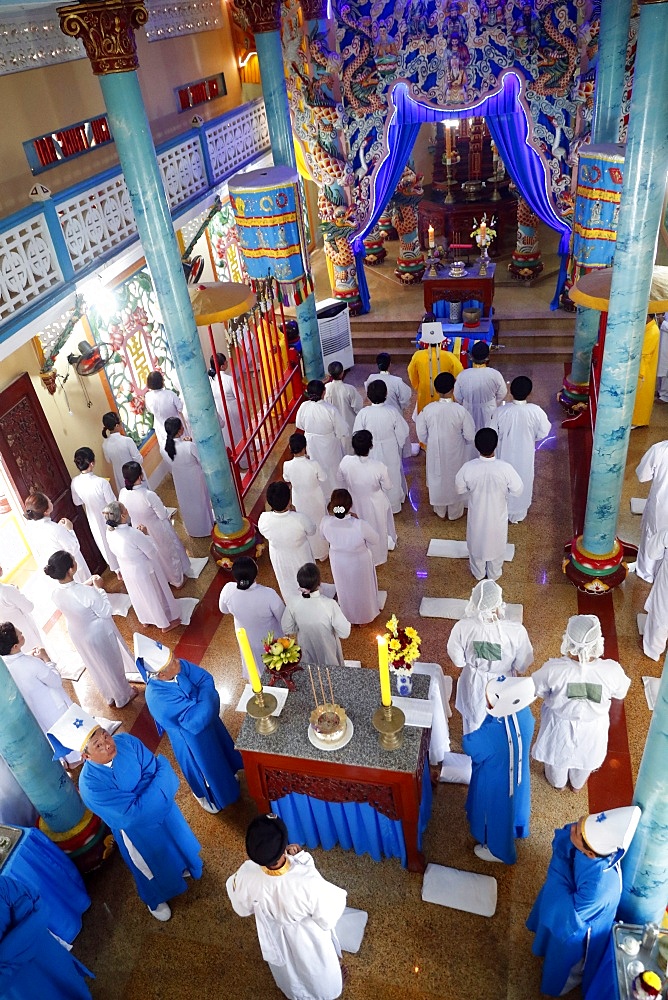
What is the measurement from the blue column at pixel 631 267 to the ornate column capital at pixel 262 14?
5.47 metres

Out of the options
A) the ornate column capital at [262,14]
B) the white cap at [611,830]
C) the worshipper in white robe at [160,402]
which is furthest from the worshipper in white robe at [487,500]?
the ornate column capital at [262,14]

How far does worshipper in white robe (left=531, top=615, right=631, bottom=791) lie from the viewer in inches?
181

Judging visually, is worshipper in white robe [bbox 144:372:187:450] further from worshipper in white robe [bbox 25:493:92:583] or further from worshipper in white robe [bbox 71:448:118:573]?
worshipper in white robe [bbox 25:493:92:583]

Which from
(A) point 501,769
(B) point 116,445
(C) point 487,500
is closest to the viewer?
(A) point 501,769

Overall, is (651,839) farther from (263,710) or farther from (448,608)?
(448,608)

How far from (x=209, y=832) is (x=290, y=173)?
297 inches

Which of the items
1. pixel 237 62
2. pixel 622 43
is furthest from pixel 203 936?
pixel 237 62

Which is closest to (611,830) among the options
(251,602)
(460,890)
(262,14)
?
(460,890)

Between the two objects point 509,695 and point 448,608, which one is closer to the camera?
point 509,695

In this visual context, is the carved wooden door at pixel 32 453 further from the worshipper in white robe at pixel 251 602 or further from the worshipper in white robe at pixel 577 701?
the worshipper in white robe at pixel 577 701

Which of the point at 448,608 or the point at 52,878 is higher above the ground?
the point at 52,878

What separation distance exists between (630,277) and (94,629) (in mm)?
5165

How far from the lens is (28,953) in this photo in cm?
398

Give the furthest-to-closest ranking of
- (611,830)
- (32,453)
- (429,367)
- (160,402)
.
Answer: (429,367) < (160,402) < (32,453) < (611,830)
